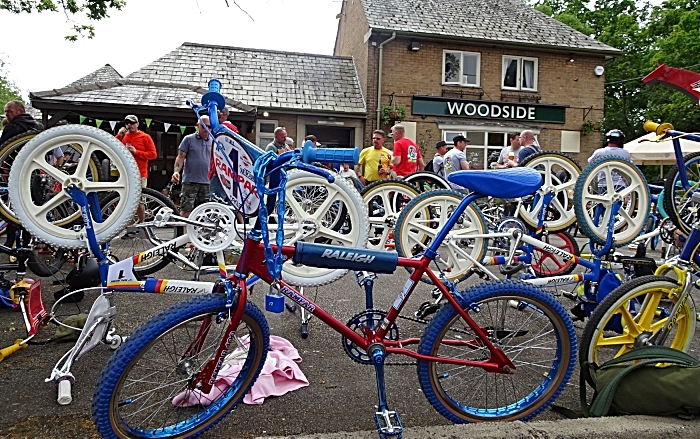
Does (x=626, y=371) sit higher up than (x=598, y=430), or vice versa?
(x=626, y=371)

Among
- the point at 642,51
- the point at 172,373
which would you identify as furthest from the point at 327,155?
the point at 642,51

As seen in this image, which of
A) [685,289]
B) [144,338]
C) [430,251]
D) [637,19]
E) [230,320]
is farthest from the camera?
[637,19]

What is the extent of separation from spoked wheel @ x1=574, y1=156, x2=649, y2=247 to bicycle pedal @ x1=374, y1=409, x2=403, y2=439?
238 centimetres

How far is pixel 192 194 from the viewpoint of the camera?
5.98 metres

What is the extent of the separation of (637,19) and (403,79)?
21395mm

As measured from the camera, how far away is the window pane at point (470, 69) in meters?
16.5

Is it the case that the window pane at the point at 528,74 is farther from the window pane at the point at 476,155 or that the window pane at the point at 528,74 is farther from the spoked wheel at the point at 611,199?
the spoked wheel at the point at 611,199

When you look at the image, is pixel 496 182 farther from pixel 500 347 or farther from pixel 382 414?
pixel 382 414

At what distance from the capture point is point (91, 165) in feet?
9.52

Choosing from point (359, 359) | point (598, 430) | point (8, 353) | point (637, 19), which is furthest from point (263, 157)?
point (637, 19)

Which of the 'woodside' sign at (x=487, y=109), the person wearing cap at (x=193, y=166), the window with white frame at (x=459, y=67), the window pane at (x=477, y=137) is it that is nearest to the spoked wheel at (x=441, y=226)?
the person wearing cap at (x=193, y=166)

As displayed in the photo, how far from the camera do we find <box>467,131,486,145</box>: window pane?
16359mm

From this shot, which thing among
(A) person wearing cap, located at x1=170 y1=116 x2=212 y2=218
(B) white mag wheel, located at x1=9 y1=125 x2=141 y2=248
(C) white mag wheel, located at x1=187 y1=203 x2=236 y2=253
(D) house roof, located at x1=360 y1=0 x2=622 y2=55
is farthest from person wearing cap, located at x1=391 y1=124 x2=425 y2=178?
(D) house roof, located at x1=360 y1=0 x2=622 y2=55

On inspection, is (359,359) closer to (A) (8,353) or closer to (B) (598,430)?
(B) (598,430)
